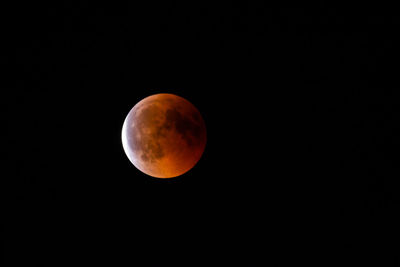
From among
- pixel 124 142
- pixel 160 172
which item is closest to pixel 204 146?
pixel 160 172

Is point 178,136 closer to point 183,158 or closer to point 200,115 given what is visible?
point 183,158

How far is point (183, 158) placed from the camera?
13.9 feet

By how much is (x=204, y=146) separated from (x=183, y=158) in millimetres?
538

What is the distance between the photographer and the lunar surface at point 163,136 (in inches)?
161

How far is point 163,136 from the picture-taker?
13.4ft

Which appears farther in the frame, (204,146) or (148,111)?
(204,146)

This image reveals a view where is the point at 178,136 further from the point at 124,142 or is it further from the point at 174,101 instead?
the point at 124,142

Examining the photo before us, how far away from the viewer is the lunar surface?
161 inches

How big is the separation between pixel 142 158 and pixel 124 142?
434 millimetres

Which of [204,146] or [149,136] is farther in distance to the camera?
[204,146]

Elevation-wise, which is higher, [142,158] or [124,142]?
[124,142]

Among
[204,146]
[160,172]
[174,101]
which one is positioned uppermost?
[174,101]

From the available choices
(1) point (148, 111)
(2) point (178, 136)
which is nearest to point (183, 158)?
(2) point (178, 136)

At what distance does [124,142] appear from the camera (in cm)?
446
